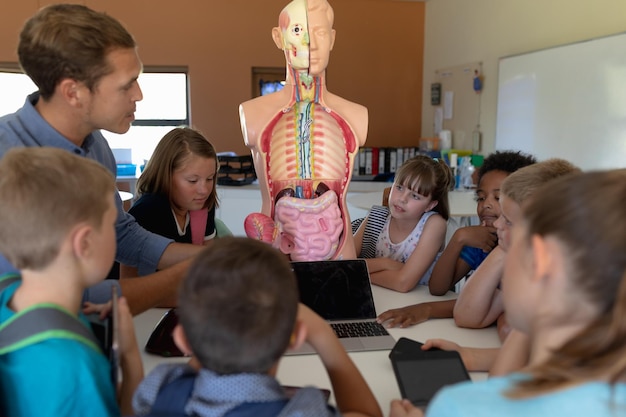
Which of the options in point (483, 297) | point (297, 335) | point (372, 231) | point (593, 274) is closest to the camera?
point (593, 274)

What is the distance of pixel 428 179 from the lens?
2.13 m

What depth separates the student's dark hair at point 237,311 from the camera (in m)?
0.82

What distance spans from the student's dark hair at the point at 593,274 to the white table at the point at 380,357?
1.90 ft

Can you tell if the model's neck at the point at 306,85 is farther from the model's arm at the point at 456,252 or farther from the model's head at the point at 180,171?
the model's arm at the point at 456,252

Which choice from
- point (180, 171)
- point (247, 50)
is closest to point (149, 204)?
point (180, 171)

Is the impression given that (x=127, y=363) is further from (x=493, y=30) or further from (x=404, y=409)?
(x=493, y=30)

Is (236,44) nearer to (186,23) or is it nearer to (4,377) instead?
(186,23)

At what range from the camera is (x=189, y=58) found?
564 cm

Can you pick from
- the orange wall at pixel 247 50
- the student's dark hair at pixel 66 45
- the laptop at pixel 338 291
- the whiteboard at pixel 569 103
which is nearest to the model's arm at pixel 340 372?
the laptop at pixel 338 291

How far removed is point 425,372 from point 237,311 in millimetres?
601

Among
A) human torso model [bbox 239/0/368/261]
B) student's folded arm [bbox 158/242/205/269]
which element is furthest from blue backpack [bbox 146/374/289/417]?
human torso model [bbox 239/0/368/261]

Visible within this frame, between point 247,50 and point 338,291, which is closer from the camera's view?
point 338,291

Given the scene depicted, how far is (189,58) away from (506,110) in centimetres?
319

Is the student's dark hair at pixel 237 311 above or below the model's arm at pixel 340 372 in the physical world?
above
